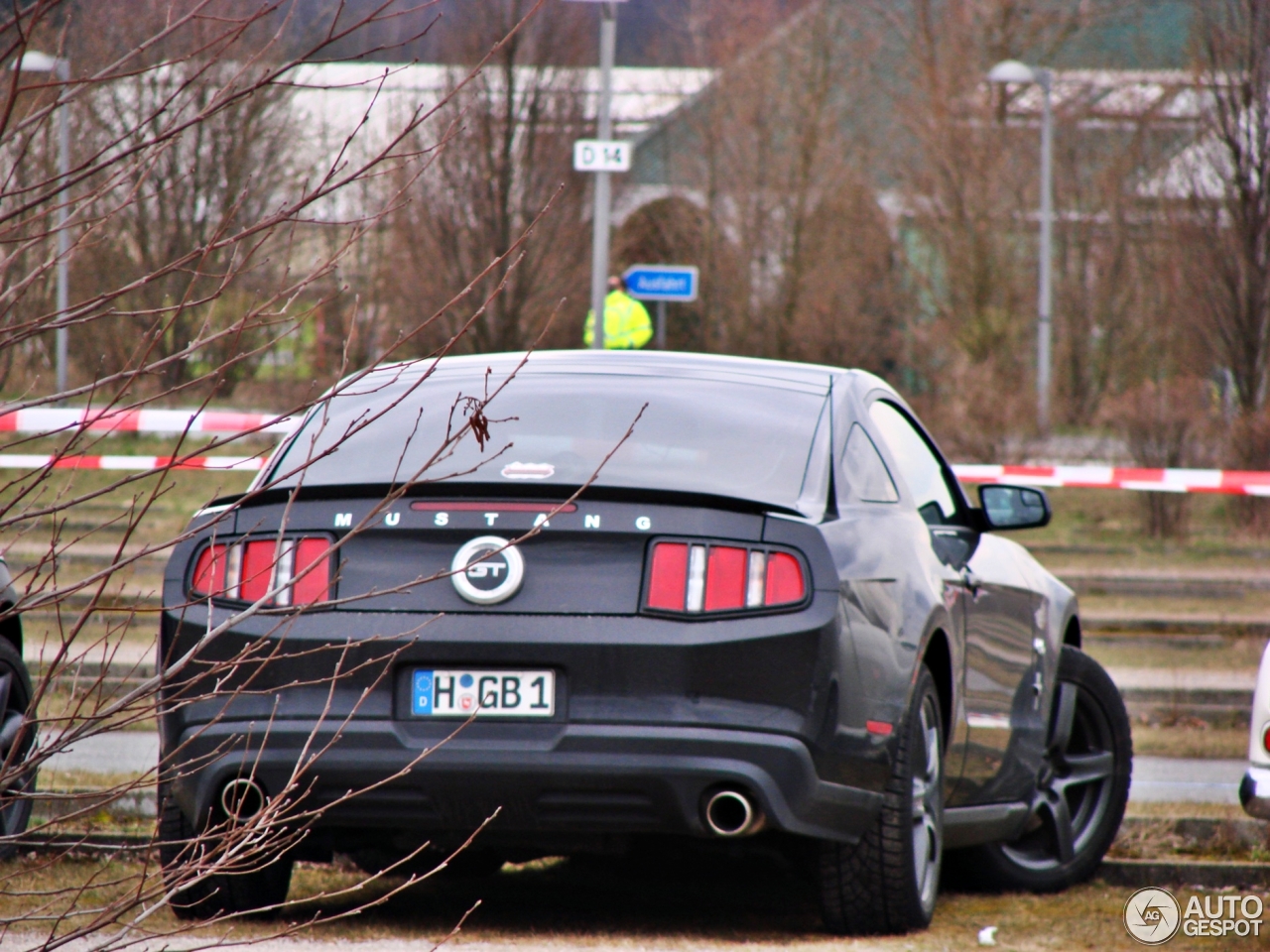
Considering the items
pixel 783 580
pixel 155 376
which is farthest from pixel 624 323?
pixel 155 376

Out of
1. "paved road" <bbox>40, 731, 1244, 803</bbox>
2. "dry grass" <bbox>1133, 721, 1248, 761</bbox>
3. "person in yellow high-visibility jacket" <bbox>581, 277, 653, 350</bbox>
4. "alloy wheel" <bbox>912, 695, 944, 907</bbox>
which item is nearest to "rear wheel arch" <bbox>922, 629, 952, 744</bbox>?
"alloy wheel" <bbox>912, 695, 944, 907</bbox>

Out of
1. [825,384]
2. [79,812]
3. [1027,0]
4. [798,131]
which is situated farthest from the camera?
[1027,0]

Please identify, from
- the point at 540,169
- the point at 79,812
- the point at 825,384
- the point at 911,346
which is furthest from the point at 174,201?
the point at 79,812

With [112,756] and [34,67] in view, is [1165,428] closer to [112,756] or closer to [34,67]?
[112,756]

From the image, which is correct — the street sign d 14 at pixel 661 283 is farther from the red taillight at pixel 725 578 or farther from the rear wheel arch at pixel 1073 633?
the red taillight at pixel 725 578

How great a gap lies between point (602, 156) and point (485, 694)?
11048 mm

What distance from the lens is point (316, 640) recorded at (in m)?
4.71

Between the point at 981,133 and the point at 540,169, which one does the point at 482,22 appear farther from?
the point at 981,133

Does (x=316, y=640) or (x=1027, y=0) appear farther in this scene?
(x=1027, y=0)

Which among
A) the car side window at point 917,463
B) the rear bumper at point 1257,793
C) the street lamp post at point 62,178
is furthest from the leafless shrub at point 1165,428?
the rear bumper at point 1257,793

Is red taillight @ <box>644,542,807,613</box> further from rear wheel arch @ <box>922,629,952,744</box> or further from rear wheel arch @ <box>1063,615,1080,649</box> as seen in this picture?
rear wheel arch @ <box>1063,615,1080,649</box>

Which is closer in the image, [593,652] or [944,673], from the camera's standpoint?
[593,652]

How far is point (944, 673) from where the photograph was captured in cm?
562

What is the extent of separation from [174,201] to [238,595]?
1712 centimetres
